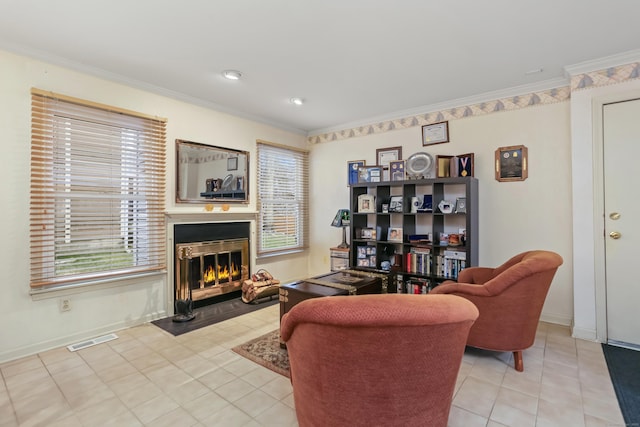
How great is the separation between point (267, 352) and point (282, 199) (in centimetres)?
267

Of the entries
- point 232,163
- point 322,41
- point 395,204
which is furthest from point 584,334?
point 232,163

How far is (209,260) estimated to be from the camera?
3.88 meters

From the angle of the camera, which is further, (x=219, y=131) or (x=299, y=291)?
(x=219, y=131)

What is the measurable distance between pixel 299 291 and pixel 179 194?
1.99m

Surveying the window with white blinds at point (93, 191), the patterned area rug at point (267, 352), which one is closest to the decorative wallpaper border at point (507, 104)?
the window with white blinds at point (93, 191)

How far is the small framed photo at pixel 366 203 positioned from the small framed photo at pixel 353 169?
1.50 ft

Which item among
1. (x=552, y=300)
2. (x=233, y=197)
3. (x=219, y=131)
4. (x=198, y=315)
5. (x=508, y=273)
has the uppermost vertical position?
(x=219, y=131)

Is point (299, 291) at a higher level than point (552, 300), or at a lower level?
higher

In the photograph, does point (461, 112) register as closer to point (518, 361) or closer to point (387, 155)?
point (387, 155)

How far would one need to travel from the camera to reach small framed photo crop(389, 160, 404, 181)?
4109 millimetres

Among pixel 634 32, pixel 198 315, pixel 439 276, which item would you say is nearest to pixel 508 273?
pixel 439 276

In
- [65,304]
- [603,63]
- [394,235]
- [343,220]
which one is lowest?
[65,304]

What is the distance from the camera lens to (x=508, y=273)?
7.13 feet

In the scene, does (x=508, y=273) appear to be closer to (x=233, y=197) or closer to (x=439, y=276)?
(x=439, y=276)
